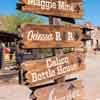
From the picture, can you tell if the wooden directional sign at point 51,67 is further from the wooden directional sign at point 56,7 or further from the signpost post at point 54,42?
the wooden directional sign at point 56,7

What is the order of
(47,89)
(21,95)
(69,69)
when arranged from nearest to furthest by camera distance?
(47,89) → (69,69) → (21,95)

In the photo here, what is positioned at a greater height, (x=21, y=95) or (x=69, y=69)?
(x=69, y=69)

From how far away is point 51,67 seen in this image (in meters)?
5.73

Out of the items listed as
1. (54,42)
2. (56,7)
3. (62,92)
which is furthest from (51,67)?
(56,7)

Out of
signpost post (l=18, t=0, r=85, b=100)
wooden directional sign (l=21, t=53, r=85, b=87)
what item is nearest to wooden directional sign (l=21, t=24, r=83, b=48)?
signpost post (l=18, t=0, r=85, b=100)

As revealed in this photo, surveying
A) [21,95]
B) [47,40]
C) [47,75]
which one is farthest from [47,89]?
[21,95]

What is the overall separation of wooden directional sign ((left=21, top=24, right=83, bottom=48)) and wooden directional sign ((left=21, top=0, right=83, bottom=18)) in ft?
0.72

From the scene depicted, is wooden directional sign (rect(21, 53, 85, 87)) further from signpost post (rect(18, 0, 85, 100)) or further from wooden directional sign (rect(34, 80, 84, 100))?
wooden directional sign (rect(34, 80, 84, 100))

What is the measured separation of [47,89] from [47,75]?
0.23 meters

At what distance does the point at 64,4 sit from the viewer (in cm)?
622

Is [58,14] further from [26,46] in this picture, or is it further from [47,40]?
[26,46]

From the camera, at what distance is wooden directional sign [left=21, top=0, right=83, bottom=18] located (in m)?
5.56

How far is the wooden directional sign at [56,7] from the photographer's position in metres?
5.56

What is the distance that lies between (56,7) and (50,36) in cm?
55
